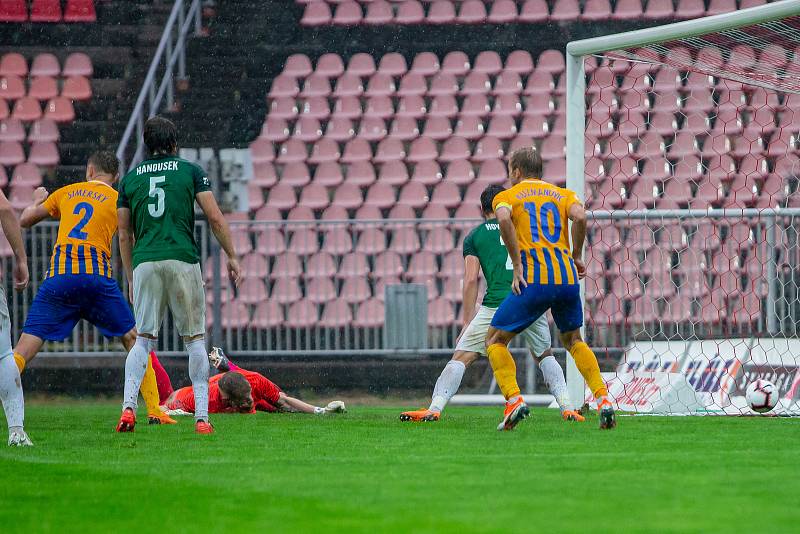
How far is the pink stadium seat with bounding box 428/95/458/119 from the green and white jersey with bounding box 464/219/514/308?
26.1 ft

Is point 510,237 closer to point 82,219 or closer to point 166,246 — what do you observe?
point 166,246

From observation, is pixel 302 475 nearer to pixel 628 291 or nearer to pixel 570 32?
pixel 628 291

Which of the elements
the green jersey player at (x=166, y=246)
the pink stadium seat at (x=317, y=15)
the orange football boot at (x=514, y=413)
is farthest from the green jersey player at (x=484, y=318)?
the pink stadium seat at (x=317, y=15)

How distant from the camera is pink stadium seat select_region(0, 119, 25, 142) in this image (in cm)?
1719

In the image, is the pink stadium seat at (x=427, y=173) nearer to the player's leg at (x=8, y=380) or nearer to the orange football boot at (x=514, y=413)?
the orange football boot at (x=514, y=413)

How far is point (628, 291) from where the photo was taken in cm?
1297

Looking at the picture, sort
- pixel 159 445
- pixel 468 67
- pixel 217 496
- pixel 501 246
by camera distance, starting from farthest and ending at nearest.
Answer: pixel 468 67 → pixel 501 246 → pixel 159 445 → pixel 217 496

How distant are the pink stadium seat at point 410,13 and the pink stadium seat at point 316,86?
142 centimetres

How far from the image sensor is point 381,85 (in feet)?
56.1

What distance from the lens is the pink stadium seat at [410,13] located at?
1784 cm

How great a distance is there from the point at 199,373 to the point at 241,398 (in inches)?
83.5

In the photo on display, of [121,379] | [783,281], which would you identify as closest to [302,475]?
[783,281]

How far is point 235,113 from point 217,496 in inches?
504

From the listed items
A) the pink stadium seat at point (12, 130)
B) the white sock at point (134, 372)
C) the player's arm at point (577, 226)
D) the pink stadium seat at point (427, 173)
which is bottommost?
the white sock at point (134, 372)
